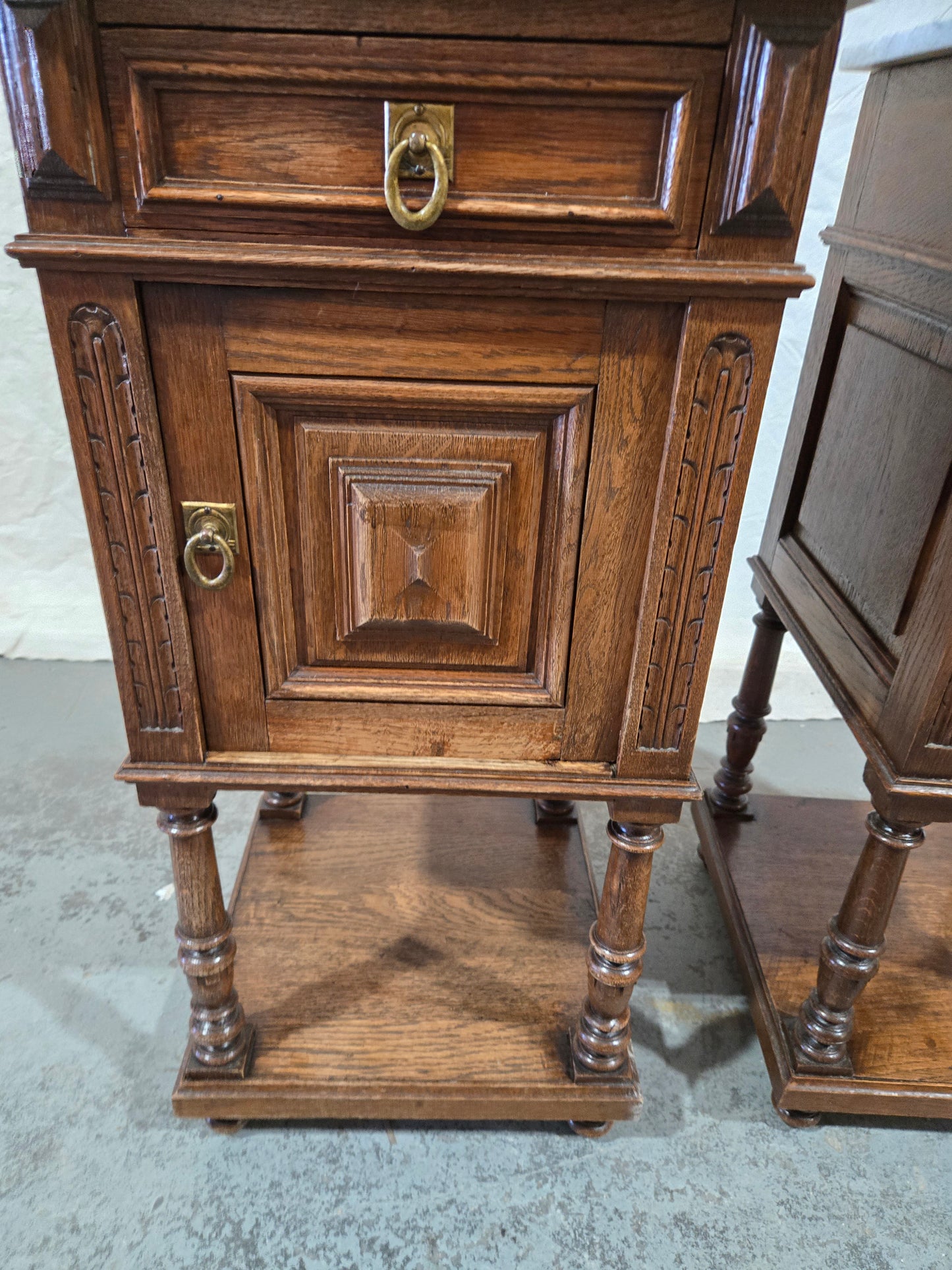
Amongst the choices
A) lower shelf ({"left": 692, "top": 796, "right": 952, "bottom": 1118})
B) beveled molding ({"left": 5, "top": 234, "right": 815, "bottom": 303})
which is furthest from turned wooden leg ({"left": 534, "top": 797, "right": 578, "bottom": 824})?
beveled molding ({"left": 5, "top": 234, "right": 815, "bottom": 303})

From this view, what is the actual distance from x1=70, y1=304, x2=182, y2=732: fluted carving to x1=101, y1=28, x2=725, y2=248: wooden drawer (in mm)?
104

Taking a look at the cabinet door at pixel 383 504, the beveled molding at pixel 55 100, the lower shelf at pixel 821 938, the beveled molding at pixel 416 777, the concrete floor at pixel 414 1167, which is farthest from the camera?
the lower shelf at pixel 821 938

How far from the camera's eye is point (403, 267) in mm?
669

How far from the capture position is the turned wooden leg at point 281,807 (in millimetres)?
1451

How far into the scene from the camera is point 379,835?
145 centimetres

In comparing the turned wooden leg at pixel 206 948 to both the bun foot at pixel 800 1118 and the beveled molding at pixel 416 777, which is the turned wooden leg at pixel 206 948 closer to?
the beveled molding at pixel 416 777

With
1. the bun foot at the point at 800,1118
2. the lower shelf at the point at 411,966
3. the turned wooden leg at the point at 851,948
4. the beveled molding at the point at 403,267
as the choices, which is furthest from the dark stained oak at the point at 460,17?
the bun foot at the point at 800,1118

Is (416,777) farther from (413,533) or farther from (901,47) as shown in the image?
(901,47)

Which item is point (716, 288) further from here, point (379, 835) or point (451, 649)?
point (379, 835)

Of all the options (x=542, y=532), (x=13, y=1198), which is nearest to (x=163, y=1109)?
(x=13, y=1198)

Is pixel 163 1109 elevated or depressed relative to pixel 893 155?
depressed

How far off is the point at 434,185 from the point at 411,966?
0.96 m

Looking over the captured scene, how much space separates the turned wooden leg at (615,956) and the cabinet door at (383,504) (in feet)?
0.48

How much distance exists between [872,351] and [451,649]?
659 mm
